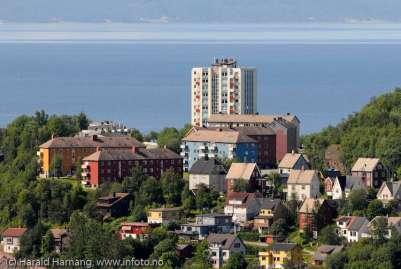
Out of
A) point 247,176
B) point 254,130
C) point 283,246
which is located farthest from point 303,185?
point 254,130

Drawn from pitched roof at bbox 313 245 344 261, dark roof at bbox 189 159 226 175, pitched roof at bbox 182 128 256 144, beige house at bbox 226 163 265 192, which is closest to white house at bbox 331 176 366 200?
beige house at bbox 226 163 265 192

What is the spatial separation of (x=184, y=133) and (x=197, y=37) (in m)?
118

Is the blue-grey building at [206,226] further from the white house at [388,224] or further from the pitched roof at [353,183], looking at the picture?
the white house at [388,224]

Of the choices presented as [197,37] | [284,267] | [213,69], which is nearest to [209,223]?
[284,267]

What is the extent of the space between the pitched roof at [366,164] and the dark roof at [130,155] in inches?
200

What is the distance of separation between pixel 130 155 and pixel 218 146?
3.17 metres

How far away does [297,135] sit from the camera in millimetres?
49188

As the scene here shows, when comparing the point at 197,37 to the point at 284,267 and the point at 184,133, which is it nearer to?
the point at 184,133

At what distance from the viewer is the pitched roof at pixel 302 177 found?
139ft

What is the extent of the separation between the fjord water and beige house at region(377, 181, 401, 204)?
86.0 ft

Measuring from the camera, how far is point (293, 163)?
146 feet

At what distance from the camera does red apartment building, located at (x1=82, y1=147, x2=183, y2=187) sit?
45250 mm

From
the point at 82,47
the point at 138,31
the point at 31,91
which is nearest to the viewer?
the point at 31,91

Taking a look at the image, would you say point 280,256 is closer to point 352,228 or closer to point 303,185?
point 352,228
